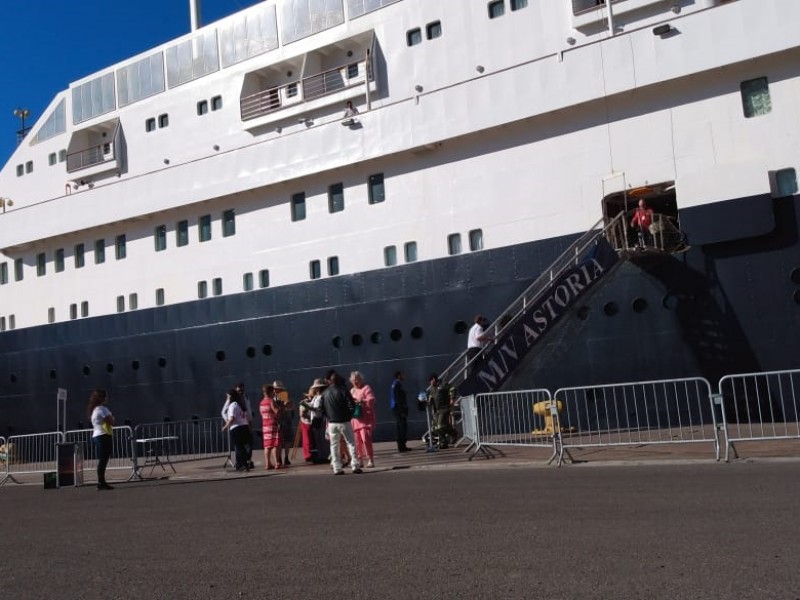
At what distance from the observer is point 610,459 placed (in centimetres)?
952

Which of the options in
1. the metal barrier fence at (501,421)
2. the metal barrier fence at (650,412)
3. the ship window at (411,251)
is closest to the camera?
the metal barrier fence at (501,421)

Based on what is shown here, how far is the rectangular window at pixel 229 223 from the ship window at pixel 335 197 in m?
2.56

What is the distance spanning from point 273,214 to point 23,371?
26.6 feet

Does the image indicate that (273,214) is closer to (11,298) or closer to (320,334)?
(320,334)

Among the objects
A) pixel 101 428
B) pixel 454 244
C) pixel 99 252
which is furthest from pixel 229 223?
pixel 101 428

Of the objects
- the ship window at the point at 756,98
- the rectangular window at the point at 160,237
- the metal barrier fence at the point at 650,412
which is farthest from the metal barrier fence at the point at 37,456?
the ship window at the point at 756,98

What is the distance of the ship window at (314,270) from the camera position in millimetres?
16062

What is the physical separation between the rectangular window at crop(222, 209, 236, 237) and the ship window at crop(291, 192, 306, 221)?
1625 mm

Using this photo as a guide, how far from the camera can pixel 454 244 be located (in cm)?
1472

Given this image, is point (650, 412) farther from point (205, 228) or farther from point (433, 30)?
point (205, 228)

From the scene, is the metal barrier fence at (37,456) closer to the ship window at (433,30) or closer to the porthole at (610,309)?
the porthole at (610,309)

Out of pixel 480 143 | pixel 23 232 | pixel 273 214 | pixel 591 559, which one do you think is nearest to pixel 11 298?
pixel 23 232

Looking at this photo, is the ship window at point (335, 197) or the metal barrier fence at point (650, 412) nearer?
the metal barrier fence at point (650, 412)

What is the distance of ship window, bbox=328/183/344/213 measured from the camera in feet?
53.0
